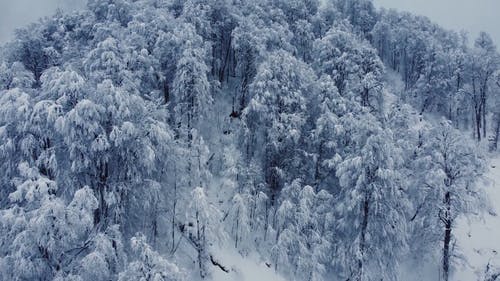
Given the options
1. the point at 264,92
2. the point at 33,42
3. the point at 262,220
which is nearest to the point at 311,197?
the point at 262,220

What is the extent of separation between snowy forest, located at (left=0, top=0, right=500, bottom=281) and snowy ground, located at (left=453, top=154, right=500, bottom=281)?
0.97 metres

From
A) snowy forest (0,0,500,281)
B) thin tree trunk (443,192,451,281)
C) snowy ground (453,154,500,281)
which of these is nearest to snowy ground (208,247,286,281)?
snowy forest (0,0,500,281)

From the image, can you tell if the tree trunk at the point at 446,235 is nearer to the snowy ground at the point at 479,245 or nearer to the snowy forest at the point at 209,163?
→ the snowy forest at the point at 209,163

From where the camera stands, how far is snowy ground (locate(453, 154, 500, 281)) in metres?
27.2

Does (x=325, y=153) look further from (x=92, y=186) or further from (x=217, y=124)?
(x=92, y=186)

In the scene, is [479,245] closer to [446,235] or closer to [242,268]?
[446,235]

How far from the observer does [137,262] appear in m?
15.4

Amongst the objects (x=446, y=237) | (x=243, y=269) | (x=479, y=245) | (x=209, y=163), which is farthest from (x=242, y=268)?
(x=479, y=245)

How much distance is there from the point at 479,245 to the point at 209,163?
22.9 metres

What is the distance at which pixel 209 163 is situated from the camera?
2731 cm

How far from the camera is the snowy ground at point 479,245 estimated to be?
27172mm

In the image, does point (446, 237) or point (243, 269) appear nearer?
point (243, 269)

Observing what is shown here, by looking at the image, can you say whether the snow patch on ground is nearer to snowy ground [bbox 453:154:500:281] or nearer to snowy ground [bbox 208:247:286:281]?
snowy ground [bbox 208:247:286:281]

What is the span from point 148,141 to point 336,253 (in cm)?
1418
